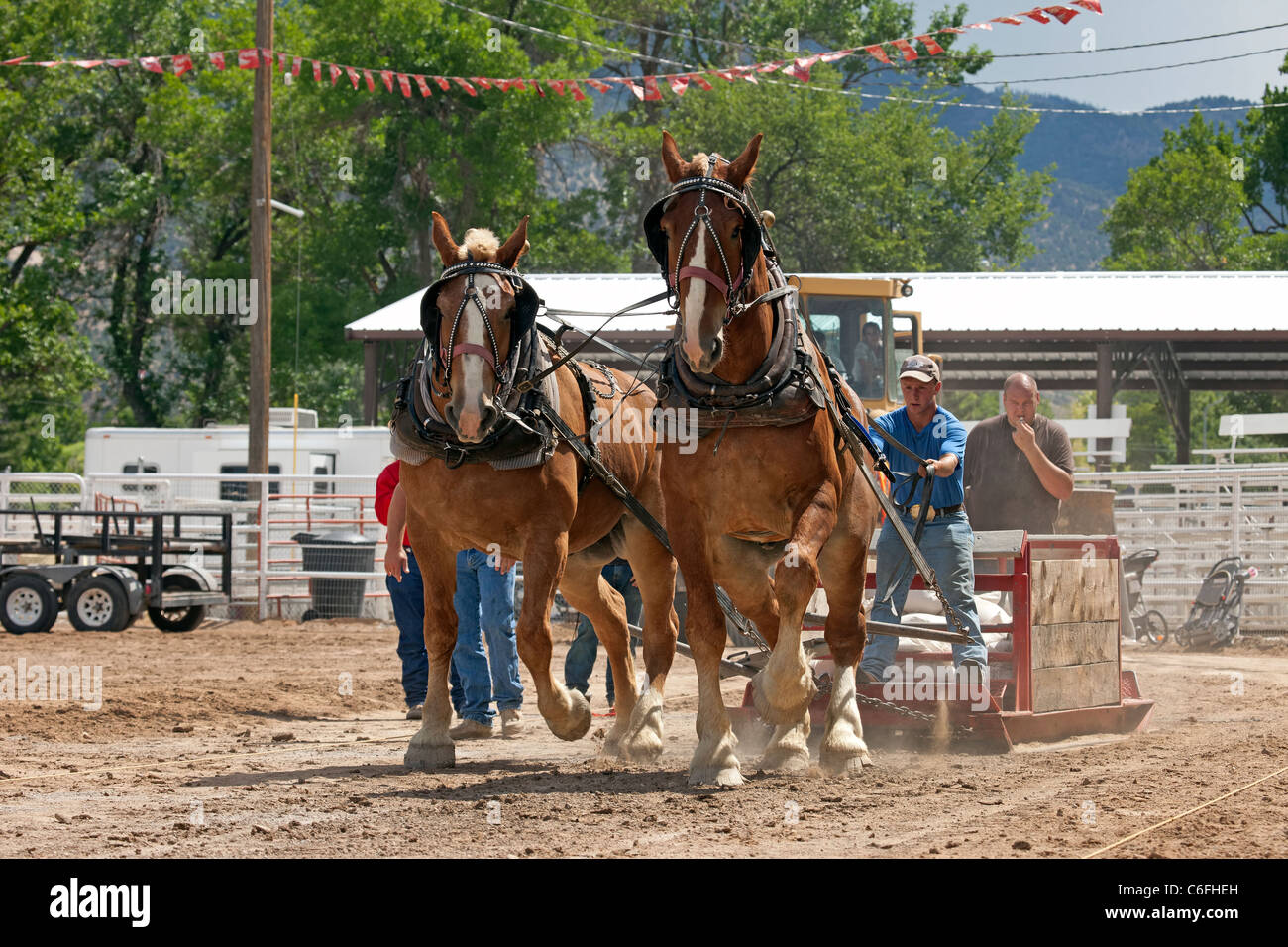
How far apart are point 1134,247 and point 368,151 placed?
2950 centimetres

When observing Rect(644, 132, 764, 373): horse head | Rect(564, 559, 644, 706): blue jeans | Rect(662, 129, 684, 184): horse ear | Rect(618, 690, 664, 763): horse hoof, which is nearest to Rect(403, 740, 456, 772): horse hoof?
Rect(618, 690, 664, 763): horse hoof

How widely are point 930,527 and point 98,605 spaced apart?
11.5 metres

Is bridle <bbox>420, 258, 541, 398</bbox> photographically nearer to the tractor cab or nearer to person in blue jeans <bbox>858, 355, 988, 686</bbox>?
person in blue jeans <bbox>858, 355, 988, 686</bbox>

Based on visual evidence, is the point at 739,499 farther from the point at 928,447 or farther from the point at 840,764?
the point at 928,447

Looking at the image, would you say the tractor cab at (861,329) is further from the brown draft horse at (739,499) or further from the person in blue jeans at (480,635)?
the brown draft horse at (739,499)

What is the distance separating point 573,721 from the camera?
7625 mm

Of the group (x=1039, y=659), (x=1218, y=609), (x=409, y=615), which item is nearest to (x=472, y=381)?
(x=409, y=615)

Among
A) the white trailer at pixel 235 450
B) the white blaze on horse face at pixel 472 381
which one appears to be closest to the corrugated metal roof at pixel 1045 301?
the white trailer at pixel 235 450

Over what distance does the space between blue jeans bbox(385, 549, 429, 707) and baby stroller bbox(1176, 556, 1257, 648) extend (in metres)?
10.9

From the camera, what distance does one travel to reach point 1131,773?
23.0ft

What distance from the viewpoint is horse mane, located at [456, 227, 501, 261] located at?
745cm

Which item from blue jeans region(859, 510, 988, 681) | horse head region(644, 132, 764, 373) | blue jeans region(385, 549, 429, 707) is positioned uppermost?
horse head region(644, 132, 764, 373)

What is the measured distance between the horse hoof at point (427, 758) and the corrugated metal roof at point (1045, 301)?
19.8 metres

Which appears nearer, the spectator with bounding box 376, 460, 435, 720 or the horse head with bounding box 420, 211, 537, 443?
the horse head with bounding box 420, 211, 537, 443
